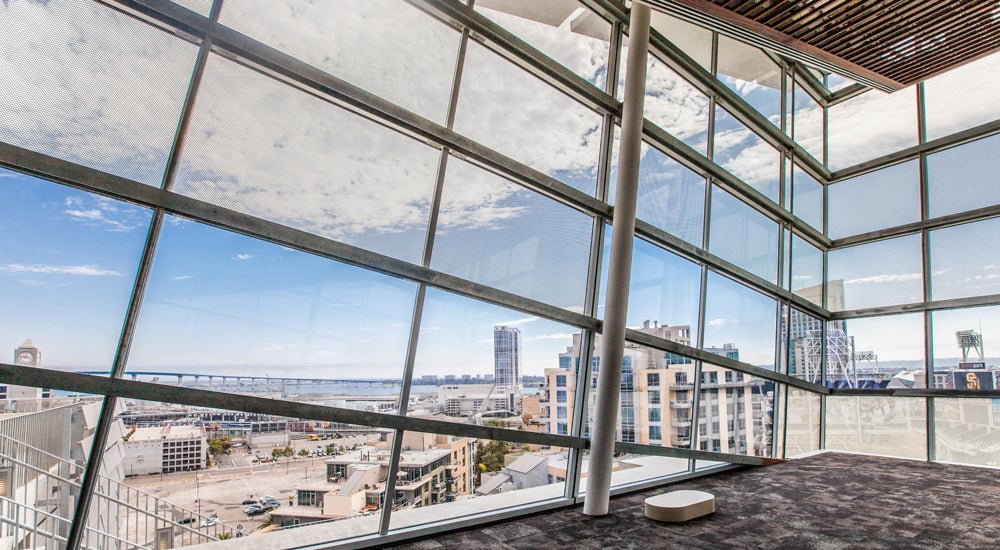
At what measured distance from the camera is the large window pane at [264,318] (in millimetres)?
3863

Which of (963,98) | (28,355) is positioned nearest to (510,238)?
(28,355)

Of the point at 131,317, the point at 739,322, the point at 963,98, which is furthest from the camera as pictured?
the point at 963,98

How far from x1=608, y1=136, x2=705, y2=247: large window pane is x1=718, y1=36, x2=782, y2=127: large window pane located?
7.89 feet

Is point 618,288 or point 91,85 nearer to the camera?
point 91,85

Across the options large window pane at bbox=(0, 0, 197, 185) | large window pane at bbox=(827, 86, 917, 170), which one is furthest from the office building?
large window pane at bbox=(827, 86, 917, 170)

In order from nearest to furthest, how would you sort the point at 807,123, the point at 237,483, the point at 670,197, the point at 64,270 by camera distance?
the point at 64,270, the point at 237,483, the point at 670,197, the point at 807,123

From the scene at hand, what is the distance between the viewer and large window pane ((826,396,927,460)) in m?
10.3

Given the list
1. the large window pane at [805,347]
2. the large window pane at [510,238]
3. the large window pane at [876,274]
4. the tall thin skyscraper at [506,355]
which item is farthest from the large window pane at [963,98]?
the tall thin skyscraper at [506,355]

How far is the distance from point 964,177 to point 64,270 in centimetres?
1437

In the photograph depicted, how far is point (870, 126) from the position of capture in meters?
11.6

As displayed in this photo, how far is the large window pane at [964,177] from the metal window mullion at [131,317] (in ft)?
42.9

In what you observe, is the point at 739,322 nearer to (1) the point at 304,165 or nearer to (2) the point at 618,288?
→ (2) the point at 618,288

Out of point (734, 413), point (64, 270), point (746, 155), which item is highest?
point (746, 155)

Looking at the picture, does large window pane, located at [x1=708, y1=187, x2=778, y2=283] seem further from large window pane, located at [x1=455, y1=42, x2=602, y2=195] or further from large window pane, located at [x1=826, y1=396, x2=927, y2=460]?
large window pane, located at [x1=826, y1=396, x2=927, y2=460]
